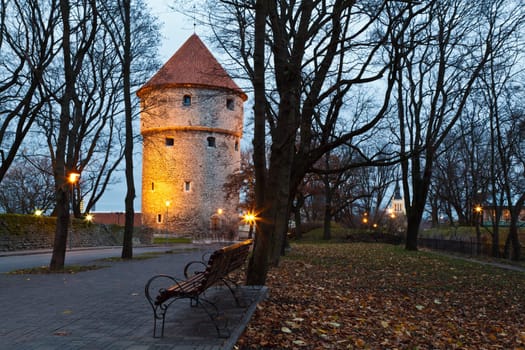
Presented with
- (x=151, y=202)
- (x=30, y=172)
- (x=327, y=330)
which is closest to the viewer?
(x=327, y=330)

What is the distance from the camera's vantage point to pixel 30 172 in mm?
43688

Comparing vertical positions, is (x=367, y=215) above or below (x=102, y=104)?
below

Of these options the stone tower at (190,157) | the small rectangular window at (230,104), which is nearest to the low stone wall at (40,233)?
the stone tower at (190,157)

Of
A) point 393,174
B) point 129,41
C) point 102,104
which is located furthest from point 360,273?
point 393,174

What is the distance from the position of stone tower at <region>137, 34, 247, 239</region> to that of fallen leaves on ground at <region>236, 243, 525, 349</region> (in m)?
33.9

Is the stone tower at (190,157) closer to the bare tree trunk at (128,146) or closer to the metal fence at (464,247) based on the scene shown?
the metal fence at (464,247)

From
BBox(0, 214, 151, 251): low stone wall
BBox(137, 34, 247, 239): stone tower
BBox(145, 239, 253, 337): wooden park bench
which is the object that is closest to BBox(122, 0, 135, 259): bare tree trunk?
BBox(0, 214, 151, 251): low stone wall

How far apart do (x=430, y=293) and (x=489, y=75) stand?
580 inches

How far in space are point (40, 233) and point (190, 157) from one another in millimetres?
20539

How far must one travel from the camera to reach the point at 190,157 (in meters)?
46.5

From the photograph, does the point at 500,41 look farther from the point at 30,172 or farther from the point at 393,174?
the point at 30,172

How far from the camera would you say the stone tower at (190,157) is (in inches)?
Answer: 1797

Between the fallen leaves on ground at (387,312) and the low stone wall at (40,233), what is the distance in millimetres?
16791

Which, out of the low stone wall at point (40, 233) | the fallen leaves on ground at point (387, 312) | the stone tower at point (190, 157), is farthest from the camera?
the stone tower at point (190, 157)
